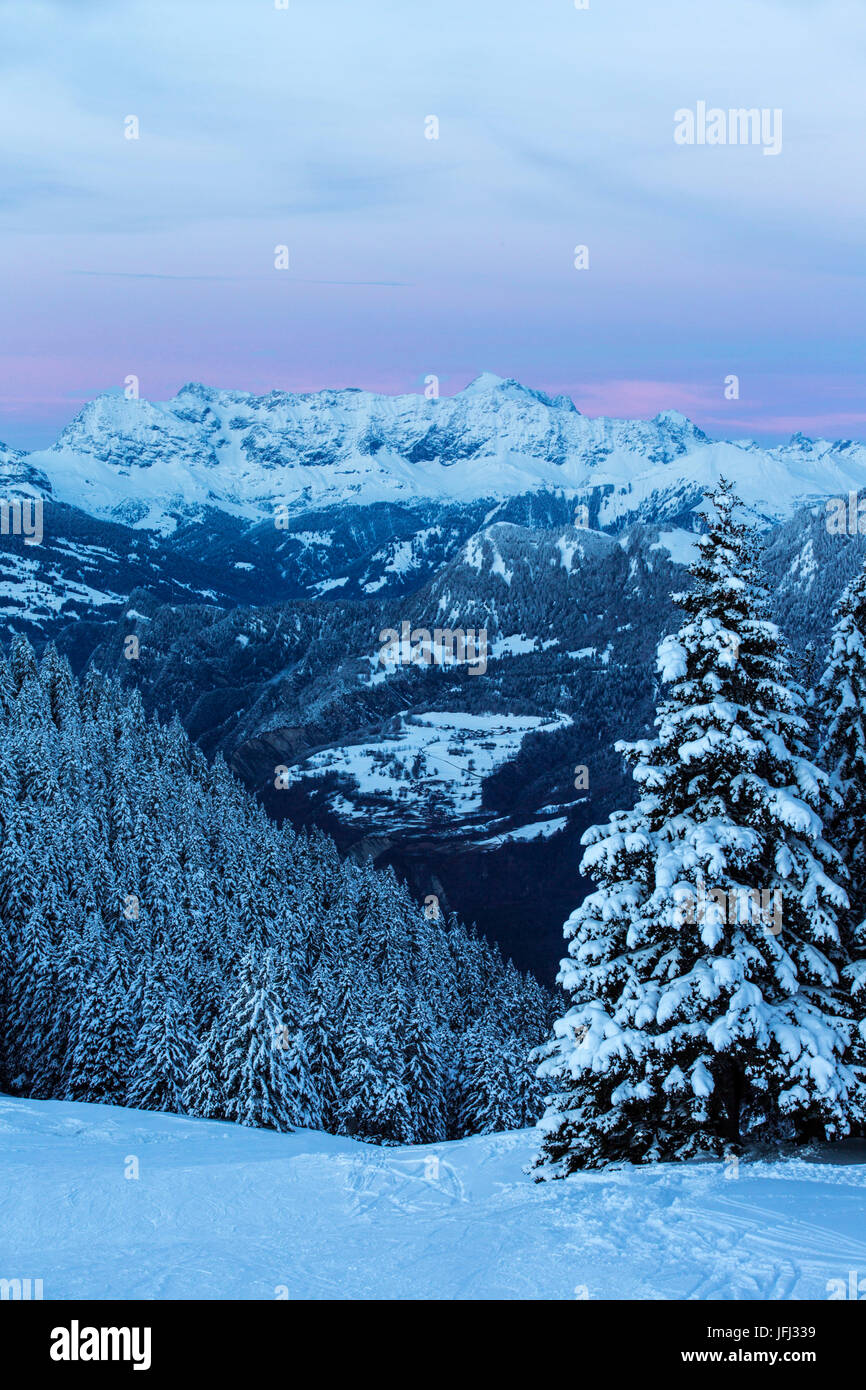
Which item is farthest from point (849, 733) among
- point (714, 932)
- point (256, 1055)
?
point (256, 1055)

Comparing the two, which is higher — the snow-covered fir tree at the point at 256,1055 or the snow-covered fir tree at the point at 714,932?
the snow-covered fir tree at the point at 714,932

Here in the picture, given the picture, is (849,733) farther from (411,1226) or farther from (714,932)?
(411,1226)

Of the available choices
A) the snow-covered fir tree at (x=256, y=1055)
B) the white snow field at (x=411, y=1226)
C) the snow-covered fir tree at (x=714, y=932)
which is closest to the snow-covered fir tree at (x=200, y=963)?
the snow-covered fir tree at (x=256, y=1055)

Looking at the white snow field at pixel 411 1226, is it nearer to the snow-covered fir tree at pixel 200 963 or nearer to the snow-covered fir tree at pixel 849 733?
the snow-covered fir tree at pixel 849 733

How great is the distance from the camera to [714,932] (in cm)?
1471

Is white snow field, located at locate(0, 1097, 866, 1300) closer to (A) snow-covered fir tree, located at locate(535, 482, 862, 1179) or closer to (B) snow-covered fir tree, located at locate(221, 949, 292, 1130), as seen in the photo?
(A) snow-covered fir tree, located at locate(535, 482, 862, 1179)

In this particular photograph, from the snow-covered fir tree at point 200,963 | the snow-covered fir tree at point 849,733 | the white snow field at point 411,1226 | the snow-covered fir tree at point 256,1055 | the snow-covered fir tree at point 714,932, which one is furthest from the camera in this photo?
the snow-covered fir tree at point 200,963

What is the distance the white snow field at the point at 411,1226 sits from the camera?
34.6 ft

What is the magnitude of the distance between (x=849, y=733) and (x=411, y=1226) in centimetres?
1135

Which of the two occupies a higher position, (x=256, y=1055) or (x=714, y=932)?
(x=714, y=932)

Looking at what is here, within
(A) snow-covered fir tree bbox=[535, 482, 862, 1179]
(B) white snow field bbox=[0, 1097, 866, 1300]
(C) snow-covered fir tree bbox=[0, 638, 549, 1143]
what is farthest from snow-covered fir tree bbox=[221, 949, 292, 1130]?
(A) snow-covered fir tree bbox=[535, 482, 862, 1179]

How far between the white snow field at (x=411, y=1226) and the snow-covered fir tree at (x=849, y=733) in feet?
15.7

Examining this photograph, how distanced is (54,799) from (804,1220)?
65.4 meters
